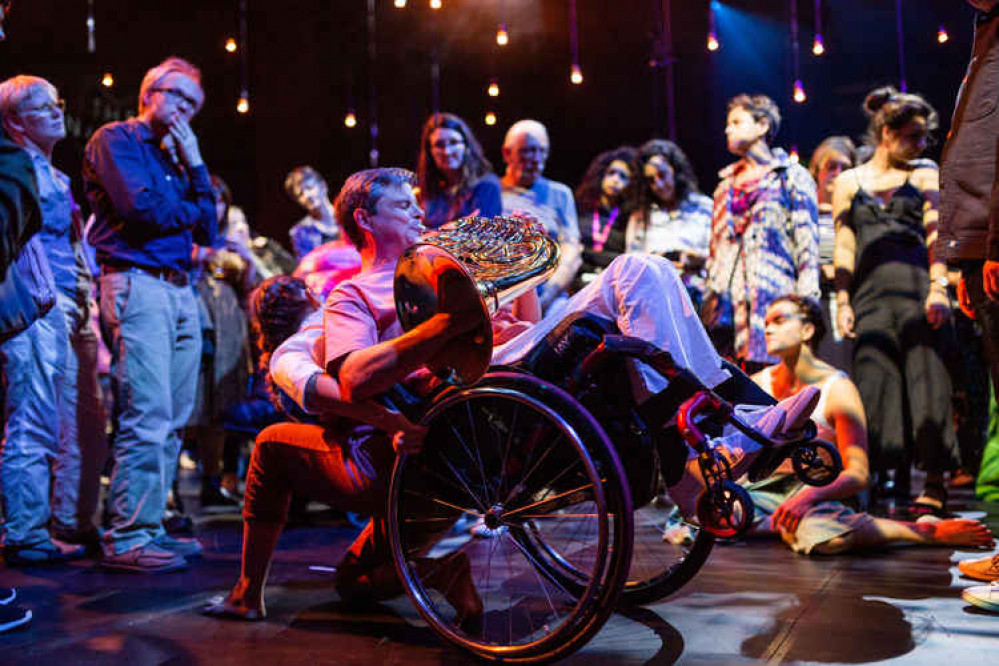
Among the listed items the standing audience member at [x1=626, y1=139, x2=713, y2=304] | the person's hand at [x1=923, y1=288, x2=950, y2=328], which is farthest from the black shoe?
the person's hand at [x1=923, y1=288, x2=950, y2=328]

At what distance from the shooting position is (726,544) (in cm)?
333

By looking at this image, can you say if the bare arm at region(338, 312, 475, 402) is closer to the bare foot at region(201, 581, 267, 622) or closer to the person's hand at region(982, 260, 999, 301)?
the bare foot at region(201, 581, 267, 622)

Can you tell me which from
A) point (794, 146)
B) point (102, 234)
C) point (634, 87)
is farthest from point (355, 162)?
point (102, 234)

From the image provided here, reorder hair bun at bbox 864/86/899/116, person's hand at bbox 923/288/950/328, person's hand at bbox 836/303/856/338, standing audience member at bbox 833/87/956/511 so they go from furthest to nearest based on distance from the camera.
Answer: hair bun at bbox 864/86/899/116, person's hand at bbox 836/303/856/338, standing audience member at bbox 833/87/956/511, person's hand at bbox 923/288/950/328

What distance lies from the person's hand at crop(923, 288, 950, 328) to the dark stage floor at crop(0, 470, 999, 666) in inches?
42.8

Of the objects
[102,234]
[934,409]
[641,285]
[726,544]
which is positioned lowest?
[726,544]

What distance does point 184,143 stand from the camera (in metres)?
3.29

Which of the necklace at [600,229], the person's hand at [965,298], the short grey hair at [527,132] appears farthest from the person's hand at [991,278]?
the necklace at [600,229]

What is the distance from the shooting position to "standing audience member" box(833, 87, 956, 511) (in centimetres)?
375

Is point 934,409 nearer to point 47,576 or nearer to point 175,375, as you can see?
point 175,375

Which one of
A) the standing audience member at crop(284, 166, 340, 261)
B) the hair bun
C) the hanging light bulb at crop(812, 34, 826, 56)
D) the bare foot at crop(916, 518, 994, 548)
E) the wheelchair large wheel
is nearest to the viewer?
the wheelchair large wheel

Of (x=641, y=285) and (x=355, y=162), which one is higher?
(x=355, y=162)

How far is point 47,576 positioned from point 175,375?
78 centimetres

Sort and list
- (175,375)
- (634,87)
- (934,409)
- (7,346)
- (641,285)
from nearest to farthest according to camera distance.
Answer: (641,285) → (7,346) → (175,375) → (934,409) → (634,87)
